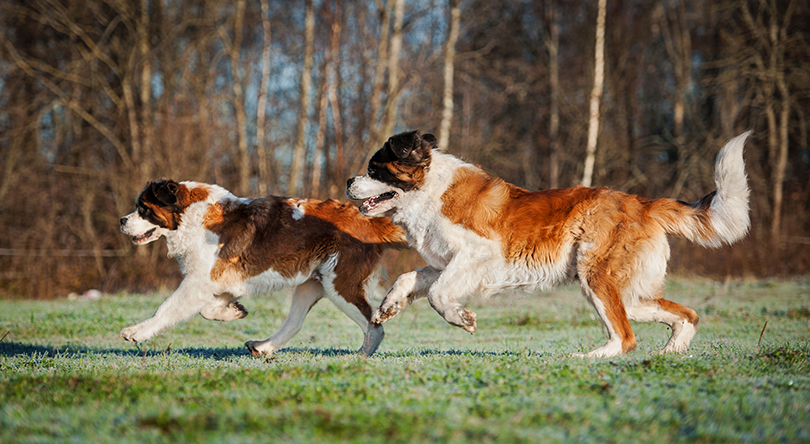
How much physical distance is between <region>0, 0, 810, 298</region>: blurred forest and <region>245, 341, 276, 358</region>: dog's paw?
8.24 metres

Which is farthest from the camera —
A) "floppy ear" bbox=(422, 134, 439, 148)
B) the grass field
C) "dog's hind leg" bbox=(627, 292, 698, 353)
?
"floppy ear" bbox=(422, 134, 439, 148)

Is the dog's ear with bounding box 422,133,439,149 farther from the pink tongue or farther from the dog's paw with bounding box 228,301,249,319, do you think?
the dog's paw with bounding box 228,301,249,319

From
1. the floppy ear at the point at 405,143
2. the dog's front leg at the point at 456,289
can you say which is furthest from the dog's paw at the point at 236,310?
the floppy ear at the point at 405,143

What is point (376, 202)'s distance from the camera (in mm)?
6137

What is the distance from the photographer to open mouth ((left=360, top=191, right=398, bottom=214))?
6.09m

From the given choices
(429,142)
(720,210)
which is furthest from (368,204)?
(720,210)

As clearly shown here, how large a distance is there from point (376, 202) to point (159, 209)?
2.46m

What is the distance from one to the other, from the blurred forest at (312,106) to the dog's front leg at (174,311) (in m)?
8.82

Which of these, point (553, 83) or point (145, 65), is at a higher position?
point (553, 83)

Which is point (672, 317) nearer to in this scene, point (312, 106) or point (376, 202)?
point (376, 202)

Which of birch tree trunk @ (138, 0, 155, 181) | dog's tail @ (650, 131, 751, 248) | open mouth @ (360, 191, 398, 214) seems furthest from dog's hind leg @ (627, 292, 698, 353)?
birch tree trunk @ (138, 0, 155, 181)

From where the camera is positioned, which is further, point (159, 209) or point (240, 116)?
point (240, 116)

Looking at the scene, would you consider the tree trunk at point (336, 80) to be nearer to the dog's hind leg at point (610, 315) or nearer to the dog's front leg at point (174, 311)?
the dog's front leg at point (174, 311)

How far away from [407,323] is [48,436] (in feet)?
25.7
